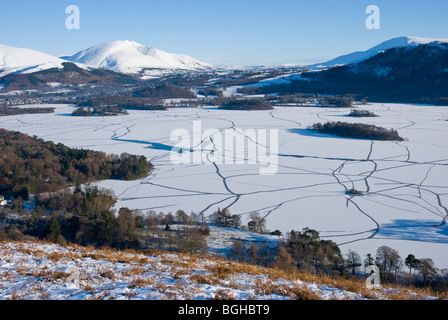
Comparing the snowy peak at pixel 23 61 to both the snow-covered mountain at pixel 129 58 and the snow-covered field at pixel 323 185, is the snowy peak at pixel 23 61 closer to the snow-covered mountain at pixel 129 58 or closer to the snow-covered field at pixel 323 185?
the snow-covered mountain at pixel 129 58

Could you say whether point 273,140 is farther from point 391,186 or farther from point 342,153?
point 391,186

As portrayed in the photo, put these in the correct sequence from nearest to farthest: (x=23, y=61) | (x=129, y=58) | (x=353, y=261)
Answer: (x=353, y=261) → (x=23, y=61) → (x=129, y=58)

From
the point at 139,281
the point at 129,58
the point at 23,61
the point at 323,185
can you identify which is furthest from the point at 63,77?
the point at 139,281

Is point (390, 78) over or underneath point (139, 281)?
over

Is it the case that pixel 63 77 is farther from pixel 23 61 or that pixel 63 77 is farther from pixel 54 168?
pixel 54 168

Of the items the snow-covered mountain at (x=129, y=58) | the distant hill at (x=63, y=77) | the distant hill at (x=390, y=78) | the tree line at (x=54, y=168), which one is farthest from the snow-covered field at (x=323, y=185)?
the snow-covered mountain at (x=129, y=58)

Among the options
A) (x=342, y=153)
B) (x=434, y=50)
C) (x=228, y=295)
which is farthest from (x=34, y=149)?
(x=434, y=50)
